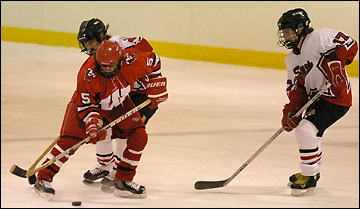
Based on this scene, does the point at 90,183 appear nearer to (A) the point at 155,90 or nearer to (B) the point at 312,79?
(A) the point at 155,90

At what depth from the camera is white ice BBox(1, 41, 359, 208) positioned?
363 cm

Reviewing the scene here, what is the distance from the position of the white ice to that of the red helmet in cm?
64

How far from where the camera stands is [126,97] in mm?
3686

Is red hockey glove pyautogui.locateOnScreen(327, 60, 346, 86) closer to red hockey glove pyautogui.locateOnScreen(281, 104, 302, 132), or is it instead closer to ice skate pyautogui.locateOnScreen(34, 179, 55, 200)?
red hockey glove pyautogui.locateOnScreen(281, 104, 302, 132)

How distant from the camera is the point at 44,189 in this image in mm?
3469

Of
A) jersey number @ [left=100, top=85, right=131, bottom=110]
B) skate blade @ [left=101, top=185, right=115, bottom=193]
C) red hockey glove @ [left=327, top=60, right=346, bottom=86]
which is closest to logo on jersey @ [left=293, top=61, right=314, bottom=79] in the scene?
red hockey glove @ [left=327, top=60, right=346, bottom=86]

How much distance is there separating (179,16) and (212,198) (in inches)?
262

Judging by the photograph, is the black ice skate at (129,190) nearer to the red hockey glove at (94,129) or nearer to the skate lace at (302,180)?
the red hockey glove at (94,129)

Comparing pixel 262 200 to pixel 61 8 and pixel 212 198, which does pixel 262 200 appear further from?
pixel 61 8

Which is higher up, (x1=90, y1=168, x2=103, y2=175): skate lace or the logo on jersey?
the logo on jersey

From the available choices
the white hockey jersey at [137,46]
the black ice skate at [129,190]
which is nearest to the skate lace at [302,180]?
the black ice skate at [129,190]

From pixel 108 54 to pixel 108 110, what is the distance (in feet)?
1.22

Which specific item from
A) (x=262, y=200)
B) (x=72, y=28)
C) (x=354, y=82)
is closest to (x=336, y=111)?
(x=262, y=200)

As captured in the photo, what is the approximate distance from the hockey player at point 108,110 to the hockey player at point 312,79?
0.71 metres
